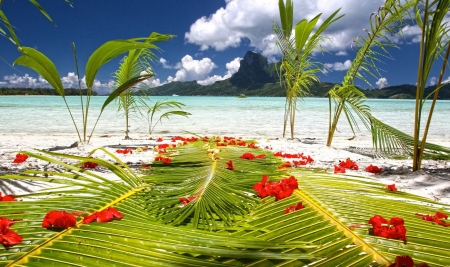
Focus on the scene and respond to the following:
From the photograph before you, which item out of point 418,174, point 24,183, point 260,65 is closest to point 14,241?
point 24,183

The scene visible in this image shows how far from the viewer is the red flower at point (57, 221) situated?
1.90 ft

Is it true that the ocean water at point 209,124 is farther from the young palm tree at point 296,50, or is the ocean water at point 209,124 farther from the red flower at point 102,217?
the red flower at point 102,217

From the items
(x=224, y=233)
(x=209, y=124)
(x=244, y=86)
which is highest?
(x=244, y=86)

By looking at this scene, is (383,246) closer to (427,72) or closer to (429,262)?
(429,262)

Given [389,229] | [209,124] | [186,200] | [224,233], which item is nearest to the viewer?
[389,229]

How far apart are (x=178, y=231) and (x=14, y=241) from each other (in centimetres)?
29

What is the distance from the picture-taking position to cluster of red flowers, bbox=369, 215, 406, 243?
0.62 meters

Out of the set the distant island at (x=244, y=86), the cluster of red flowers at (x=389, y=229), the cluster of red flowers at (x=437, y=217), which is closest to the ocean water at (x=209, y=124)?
the cluster of red flowers at (x=437, y=217)

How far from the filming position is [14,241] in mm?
497

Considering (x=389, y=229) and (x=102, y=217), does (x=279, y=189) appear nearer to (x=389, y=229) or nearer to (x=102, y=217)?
(x=389, y=229)

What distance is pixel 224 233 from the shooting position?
79cm

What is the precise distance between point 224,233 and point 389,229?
1.30 feet

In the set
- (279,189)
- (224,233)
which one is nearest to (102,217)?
(224,233)

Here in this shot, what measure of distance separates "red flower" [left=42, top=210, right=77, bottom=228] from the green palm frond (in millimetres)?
18
